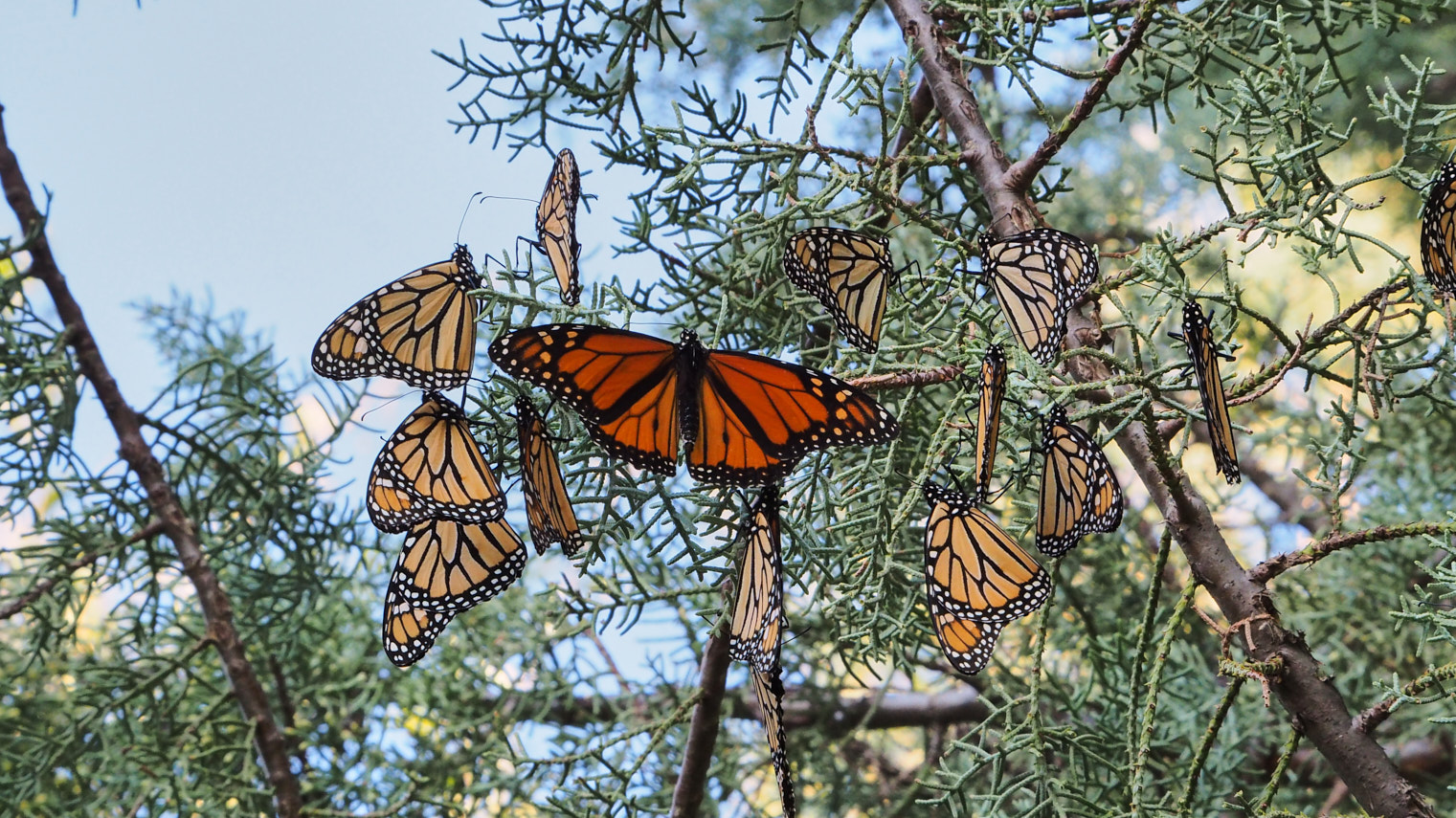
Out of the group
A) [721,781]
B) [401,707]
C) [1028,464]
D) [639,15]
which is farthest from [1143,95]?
[401,707]

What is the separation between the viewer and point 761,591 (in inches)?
46.1

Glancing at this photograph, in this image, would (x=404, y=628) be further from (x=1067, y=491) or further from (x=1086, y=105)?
(x=1086, y=105)

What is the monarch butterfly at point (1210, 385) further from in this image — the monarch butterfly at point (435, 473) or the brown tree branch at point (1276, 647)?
the monarch butterfly at point (435, 473)

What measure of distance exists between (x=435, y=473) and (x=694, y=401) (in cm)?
→ 29

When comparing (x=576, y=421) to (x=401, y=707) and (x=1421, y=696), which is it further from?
(x=401, y=707)

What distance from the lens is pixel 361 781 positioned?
2424 mm

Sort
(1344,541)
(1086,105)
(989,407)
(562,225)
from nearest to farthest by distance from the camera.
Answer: (989,407) → (1344,541) → (1086,105) → (562,225)

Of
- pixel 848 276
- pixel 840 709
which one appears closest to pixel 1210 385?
pixel 848 276

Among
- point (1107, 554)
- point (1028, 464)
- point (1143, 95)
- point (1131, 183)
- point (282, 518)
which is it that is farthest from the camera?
point (1131, 183)

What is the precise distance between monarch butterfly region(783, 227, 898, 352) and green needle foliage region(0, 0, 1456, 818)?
0.05 metres

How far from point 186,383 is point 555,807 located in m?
1.86

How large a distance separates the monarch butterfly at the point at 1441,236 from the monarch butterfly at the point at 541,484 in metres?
0.93

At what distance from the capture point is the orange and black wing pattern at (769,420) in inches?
43.7

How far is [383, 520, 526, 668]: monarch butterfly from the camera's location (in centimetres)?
130
